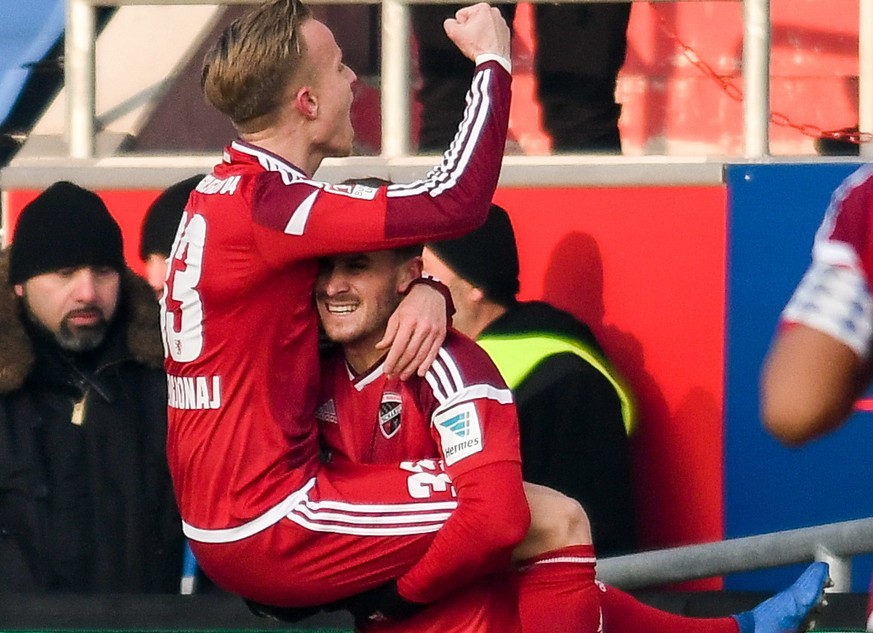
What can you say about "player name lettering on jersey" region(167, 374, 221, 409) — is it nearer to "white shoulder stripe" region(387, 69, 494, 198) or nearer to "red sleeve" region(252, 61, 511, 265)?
"red sleeve" region(252, 61, 511, 265)

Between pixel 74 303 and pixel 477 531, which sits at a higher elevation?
pixel 74 303

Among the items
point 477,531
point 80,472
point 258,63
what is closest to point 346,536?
point 477,531

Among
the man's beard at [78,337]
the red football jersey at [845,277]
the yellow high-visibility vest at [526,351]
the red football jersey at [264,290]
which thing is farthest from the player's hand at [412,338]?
the man's beard at [78,337]

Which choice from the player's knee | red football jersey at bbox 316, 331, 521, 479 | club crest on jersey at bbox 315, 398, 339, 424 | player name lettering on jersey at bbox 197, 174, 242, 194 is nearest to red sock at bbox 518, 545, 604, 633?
the player's knee

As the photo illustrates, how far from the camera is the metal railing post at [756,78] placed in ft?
17.1

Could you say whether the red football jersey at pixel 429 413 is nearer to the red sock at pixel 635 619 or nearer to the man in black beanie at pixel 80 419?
the red sock at pixel 635 619

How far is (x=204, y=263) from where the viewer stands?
3471 millimetres

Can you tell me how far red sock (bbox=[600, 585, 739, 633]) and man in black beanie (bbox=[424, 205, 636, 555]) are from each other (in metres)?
0.85

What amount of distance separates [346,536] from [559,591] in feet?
1.36

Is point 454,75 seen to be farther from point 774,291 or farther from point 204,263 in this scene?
point 204,263

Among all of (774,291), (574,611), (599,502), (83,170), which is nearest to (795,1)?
(774,291)

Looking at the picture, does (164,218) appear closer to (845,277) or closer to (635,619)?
(635,619)

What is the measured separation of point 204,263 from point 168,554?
1.66m

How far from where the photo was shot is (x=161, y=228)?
5.34 meters
